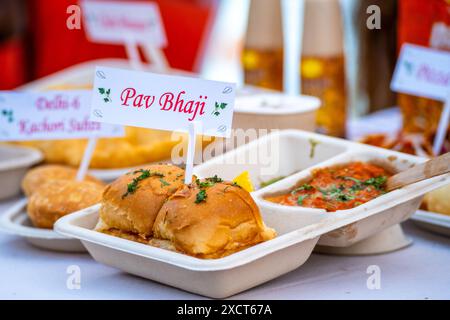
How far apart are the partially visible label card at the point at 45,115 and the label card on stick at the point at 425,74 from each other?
866 mm

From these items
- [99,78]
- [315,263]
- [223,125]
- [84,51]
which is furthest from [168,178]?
[84,51]

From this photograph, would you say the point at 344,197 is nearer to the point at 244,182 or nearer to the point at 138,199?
the point at 244,182

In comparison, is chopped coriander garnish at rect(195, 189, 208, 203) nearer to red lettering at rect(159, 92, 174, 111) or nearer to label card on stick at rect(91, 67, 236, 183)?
label card on stick at rect(91, 67, 236, 183)

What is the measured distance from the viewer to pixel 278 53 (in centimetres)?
Answer: 260

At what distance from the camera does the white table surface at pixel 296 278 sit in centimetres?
147

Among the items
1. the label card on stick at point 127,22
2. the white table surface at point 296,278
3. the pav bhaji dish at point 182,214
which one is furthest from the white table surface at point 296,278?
the label card on stick at point 127,22

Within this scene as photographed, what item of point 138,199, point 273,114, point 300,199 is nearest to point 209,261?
point 138,199

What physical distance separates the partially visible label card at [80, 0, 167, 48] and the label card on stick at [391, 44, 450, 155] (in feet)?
2.98

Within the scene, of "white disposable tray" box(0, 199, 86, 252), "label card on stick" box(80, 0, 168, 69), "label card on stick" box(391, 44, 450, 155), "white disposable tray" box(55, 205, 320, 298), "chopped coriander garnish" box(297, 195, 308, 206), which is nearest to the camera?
"white disposable tray" box(55, 205, 320, 298)

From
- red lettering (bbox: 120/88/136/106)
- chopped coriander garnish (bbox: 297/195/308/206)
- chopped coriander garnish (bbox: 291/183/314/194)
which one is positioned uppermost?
red lettering (bbox: 120/88/136/106)

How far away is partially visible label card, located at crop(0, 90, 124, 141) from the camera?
203 cm

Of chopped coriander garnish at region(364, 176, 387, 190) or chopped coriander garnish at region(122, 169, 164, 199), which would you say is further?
chopped coriander garnish at region(364, 176, 387, 190)

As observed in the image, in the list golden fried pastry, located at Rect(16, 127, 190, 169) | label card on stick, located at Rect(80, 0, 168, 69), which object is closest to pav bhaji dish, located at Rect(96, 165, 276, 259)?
golden fried pastry, located at Rect(16, 127, 190, 169)

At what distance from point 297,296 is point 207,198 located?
251mm
